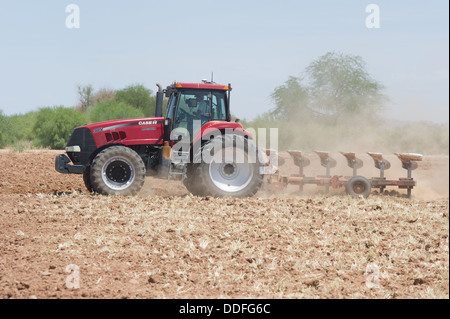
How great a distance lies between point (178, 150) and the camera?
9.98 m

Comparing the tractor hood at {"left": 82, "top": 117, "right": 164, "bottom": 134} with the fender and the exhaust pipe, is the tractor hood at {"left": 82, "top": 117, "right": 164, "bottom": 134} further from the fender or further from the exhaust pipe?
the fender

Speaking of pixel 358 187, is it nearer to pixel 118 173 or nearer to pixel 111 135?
pixel 118 173

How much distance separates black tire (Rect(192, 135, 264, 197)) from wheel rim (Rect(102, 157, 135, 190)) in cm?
123

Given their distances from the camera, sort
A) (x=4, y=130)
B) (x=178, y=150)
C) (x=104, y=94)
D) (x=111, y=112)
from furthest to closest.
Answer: (x=104, y=94)
(x=111, y=112)
(x=4, y=130)
(x=178, y=150)

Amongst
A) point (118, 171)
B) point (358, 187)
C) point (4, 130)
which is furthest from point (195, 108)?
point (4, 130)

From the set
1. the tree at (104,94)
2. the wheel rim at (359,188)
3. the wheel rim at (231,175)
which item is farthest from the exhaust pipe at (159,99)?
the tree at (104,94)

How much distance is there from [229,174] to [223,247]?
3788 mm

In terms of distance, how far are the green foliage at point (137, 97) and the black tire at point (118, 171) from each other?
895 inches

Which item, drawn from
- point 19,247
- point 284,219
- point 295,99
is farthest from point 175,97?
point 295,99

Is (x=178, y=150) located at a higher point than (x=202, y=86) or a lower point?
lower

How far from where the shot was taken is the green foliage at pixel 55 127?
81.5 ft

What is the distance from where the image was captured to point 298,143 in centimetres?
2230
